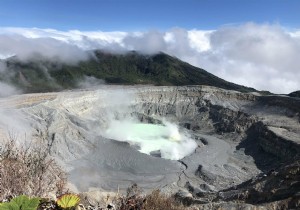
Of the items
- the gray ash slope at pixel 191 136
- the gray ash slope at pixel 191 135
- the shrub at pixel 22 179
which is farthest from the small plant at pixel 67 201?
the gray ash slope at pixel 191 135

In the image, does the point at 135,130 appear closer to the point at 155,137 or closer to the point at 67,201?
the point at 155,137

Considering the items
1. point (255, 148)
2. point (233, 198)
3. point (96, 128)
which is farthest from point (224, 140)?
point (233, 198)

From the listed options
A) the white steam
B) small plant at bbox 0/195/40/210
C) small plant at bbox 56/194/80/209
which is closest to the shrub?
small plant at bbox 56/194/80/209

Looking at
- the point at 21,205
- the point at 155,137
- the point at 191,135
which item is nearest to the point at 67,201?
the point at 21,205

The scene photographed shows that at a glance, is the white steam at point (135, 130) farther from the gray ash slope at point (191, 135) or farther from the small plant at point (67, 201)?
the small plant at point (67, 201)

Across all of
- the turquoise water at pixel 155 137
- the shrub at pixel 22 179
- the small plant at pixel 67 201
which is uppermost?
the small plant at pixel 67 201

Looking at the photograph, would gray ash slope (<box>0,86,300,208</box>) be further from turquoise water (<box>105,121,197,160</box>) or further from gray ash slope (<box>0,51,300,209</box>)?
turquoise water (<box>105,121,197,160</box>)

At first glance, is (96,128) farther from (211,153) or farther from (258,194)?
(258,194)

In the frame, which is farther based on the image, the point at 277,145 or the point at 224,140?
the point at 224,140

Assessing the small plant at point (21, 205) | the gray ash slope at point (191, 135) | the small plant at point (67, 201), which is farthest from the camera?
the gray ash slope at point (191, 135)
